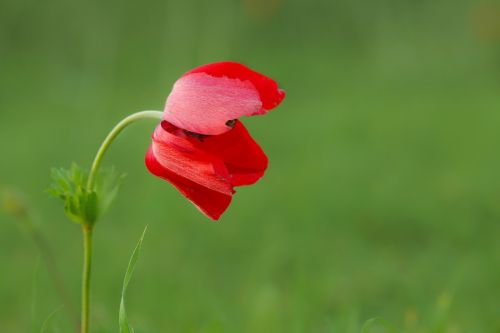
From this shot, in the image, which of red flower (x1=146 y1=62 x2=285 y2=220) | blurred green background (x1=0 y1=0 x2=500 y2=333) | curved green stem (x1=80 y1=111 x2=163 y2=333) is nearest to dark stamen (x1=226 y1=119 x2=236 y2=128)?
red flower (x1=146 y1=62 x2=285 y2=220)

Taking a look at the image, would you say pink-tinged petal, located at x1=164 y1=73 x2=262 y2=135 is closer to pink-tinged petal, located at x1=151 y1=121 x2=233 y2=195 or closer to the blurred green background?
pink-tinged petal, located at x1=151 y1=121 x2=233 y2=195

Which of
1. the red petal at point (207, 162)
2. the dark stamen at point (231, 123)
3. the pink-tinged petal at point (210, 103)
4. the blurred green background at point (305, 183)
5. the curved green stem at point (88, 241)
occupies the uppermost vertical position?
the pink-tinged petal at point (210, 103)

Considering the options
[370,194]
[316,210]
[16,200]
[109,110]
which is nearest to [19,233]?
[316,210]

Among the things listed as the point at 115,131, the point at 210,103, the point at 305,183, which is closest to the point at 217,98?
the point at 210,103

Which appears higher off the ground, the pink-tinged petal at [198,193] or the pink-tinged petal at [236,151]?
the pink-tinged petal at [236,151]

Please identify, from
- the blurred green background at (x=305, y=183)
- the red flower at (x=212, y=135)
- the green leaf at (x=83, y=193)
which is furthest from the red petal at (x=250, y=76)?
the blurred green background at (x=305, y=183)

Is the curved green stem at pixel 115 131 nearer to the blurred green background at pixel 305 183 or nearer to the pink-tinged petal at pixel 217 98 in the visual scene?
the pink-tinged petal at pixel 217 98

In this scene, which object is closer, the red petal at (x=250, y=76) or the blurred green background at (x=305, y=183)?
the red petal at (x=250, y=76)

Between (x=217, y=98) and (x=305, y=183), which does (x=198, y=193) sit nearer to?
(x=217, y=98)
